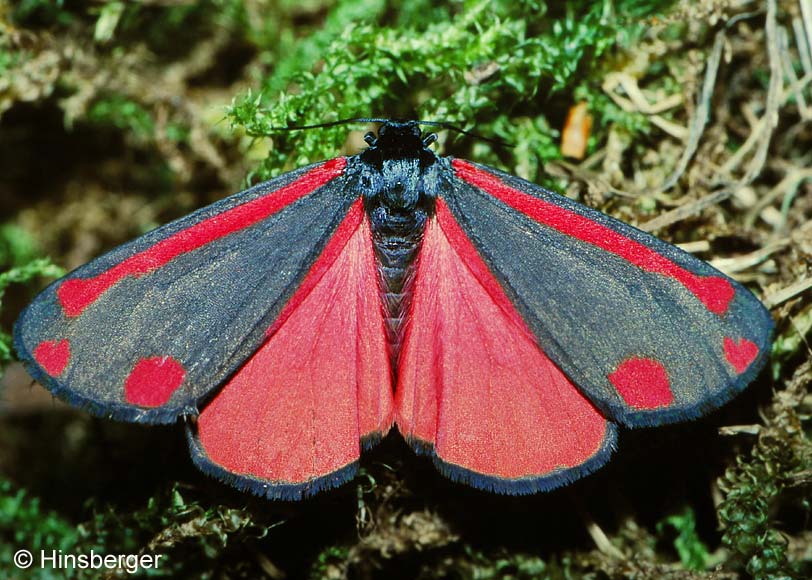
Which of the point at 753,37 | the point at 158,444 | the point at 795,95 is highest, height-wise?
the point at 753,37

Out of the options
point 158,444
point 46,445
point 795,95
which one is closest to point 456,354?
point 158,444

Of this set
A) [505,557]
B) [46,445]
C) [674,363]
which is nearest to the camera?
[674,363]

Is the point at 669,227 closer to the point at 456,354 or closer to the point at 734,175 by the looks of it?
the point at 734,175

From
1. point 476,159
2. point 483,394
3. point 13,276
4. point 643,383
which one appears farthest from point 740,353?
point 13,276

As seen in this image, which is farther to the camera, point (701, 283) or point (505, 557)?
point (505, 557)

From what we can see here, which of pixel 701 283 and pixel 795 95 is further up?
pixel 795 95

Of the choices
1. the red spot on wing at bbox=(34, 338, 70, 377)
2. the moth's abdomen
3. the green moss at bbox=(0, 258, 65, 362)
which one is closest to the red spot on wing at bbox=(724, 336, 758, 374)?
the moth's abdomen
